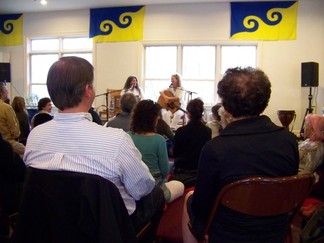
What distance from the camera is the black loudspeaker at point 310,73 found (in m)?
5.88

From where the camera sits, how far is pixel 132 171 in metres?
1.12

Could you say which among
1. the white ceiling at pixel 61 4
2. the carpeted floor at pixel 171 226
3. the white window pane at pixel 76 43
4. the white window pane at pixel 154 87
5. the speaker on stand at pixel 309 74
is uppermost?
the white ceiling at pixel 61 4

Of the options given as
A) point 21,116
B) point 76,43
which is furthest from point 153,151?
point 76,43

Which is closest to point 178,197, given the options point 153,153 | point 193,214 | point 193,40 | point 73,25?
point 153,153

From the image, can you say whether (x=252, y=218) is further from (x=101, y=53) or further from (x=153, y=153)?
(x=101, y=53)

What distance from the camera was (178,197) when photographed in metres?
2.06

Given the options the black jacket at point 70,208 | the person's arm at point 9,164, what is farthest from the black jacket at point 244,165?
the person's arm at point 9,164

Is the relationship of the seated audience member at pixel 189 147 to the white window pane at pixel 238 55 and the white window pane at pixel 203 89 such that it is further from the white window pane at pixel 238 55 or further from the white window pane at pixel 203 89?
the white window pane at pixel 238 55

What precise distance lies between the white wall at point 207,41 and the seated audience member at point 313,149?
13.8ft

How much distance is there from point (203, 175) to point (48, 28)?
737 cm

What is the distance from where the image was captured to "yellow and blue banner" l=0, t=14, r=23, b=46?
7.61 metres

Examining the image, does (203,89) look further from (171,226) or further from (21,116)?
(171,226)

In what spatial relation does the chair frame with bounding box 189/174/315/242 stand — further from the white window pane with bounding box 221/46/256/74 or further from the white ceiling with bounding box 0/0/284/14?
the white ceiling with bounding box 0/0/284/14

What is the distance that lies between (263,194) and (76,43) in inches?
285
